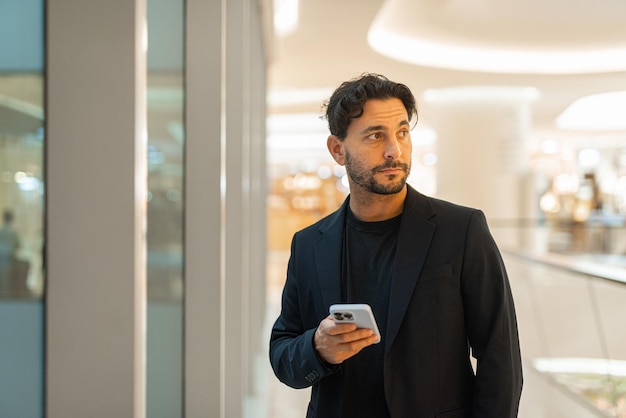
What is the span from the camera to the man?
6.69 ft

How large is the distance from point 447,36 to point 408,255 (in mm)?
10315

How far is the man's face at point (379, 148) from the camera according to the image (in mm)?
2148

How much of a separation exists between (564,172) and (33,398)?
2823cm

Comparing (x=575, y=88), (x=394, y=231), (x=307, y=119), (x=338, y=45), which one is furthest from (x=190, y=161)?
(x=307, y=119)

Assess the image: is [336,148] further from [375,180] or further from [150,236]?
[150,236]

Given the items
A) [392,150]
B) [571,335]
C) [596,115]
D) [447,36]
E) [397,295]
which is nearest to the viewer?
[397,295]

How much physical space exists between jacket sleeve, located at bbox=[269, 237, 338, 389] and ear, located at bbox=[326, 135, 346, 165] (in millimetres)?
324

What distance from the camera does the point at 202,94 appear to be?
4.03 metres

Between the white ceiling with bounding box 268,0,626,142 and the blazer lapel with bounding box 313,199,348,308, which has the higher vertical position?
the white ceiling with bounding box 268,0,626,142

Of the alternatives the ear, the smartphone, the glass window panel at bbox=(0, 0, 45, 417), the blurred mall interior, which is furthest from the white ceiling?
the smartphone

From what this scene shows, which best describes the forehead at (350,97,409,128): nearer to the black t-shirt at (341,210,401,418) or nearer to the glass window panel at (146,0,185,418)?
the black t-shirt at (341,210,401,418)

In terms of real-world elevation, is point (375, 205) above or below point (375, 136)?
below

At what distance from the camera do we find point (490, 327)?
205cm

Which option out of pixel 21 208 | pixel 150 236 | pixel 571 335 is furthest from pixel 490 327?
pixel 571 335
